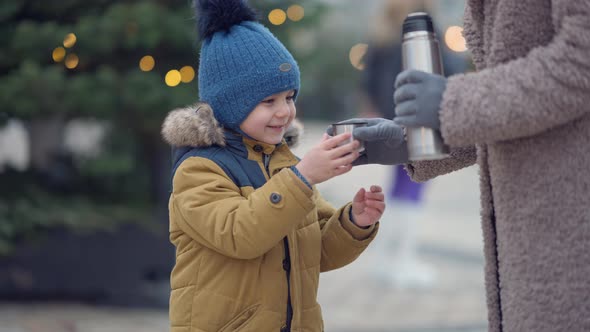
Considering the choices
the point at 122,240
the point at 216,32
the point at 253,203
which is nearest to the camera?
the point at 253,203

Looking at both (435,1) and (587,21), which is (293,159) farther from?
(435,1)

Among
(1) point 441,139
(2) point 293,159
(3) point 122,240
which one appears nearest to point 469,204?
(3) point 122,240

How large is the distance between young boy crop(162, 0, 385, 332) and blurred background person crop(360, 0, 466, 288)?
3.32 meters

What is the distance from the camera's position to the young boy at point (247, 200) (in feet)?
5.95

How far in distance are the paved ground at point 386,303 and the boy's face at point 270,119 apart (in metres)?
1.45

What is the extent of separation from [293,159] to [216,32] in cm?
42

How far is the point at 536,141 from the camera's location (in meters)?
1.41

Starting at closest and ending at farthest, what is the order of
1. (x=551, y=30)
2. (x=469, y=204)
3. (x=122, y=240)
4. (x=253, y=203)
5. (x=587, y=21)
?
1. (x=587, y=21)
2. (x=551, y=30)
3. (x=253, y=203)
4. (x=122, y=240)
5. (x=469, y=204)

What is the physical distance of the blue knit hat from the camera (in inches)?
80.0

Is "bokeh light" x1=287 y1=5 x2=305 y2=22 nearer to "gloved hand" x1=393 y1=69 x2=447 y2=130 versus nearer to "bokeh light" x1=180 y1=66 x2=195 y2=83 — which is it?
"bokeh light" x1=180 y1=66 x2=195 y2=83

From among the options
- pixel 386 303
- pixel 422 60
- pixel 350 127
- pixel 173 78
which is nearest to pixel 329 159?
pixel 350 127

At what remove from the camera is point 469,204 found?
9.02 meters

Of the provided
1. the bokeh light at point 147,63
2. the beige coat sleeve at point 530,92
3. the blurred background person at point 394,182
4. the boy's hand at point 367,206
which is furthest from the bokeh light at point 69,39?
the beige coat sleeve at point 530,92

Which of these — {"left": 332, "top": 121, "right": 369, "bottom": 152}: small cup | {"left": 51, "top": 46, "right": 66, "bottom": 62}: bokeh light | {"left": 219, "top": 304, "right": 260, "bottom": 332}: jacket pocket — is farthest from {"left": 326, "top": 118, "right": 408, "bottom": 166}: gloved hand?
{"left": 51, "top": 46, "right": 66, "bottom": 62}: bokeh light
